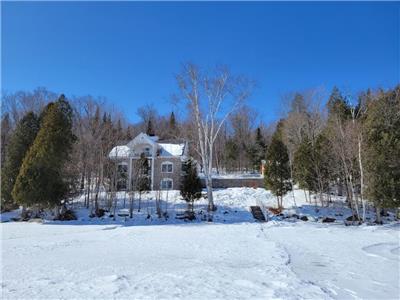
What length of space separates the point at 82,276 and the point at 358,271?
253 inches

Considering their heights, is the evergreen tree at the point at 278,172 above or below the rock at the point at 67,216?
above

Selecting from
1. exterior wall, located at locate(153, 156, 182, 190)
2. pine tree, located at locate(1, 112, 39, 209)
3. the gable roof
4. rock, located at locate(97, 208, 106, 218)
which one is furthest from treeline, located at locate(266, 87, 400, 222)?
pine tree, located at locate(1, 112, 39, 209)

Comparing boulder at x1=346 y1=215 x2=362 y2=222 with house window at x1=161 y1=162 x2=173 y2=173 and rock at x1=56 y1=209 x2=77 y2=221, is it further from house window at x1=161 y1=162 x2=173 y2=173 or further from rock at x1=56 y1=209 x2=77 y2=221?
rock at x1=56 y1=209 x2=77 y2=221

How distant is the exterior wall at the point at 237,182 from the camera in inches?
1439

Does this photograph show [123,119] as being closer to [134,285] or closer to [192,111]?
[192,111]

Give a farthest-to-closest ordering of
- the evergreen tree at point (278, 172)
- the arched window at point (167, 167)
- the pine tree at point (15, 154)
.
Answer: the arched window at point (167, 167), the evergreen tree at point (278, 172), the pine tree at point (15, 154)

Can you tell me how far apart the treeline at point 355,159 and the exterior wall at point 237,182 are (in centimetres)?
780

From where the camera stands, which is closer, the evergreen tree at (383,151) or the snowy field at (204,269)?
the snowy field at (204,269)

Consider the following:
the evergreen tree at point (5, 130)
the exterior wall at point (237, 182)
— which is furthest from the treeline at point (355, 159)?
the evergreen tree at point (5, 130)

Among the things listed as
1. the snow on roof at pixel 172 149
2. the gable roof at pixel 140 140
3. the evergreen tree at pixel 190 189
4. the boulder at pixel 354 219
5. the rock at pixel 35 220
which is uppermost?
the gable roof at pixel 140 140

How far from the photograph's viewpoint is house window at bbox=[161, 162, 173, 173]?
1413 inches

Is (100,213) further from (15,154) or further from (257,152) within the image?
(257,152)

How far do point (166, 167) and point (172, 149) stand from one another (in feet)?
7.29

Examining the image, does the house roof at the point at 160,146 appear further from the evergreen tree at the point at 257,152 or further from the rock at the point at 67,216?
the evergreen tree at the point at 257,152
